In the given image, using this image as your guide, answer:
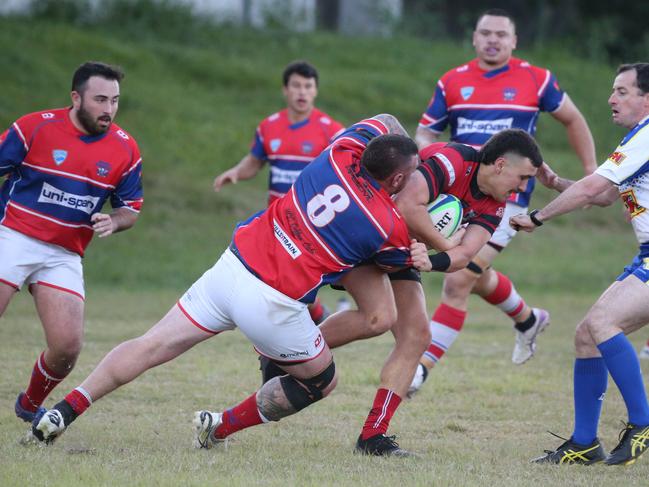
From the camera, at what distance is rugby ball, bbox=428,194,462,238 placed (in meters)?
5.66

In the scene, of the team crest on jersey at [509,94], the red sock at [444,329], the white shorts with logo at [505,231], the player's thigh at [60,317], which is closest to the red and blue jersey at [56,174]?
the player's thigh at [60,317]

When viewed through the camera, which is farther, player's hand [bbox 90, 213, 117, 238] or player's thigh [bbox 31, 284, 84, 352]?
player's thigh [bbox 31, 284, 84, 352]

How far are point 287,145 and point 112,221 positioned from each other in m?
4.07

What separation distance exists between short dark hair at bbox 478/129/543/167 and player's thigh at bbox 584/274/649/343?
2.69ft

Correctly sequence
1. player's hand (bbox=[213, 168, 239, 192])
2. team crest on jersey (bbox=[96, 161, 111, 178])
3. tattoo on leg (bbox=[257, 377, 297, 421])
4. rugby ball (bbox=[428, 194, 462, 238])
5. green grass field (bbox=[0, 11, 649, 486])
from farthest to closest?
1. player's hand (bbox=[213, 168, 239, 192])
2. team crest on jersey (bbox=[96, 161, 111, 178])
3. rugby ball (bbox=[428, 194, 462, 238])
4. tattoo on leg (bbox=[257, 377, 297, 421])
5. green grass field (bbox=[0, 11, 649, 486])

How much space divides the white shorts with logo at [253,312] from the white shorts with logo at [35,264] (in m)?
1.25

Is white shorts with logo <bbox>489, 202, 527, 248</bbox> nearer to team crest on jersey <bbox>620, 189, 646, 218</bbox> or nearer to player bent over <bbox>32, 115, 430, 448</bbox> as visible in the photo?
team crest on jersey <bbox>620, 189, 646, 218</bbox>

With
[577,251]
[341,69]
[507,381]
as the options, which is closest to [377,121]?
[507,381]

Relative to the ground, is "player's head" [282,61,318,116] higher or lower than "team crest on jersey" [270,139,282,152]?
higher

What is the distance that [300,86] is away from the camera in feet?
33.1

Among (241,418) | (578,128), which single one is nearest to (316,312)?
(578,128)

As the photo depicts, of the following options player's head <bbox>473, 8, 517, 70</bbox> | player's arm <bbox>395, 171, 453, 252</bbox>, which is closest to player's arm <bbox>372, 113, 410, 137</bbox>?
player's arm <bbox>395, 171, 453, 252</bbox>

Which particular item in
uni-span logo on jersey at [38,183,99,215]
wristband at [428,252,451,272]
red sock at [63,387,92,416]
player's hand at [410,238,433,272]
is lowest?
red sock at [63,387,92,416]

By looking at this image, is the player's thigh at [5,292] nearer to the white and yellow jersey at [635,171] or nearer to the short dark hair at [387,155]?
the short dark hair at [387,155]
